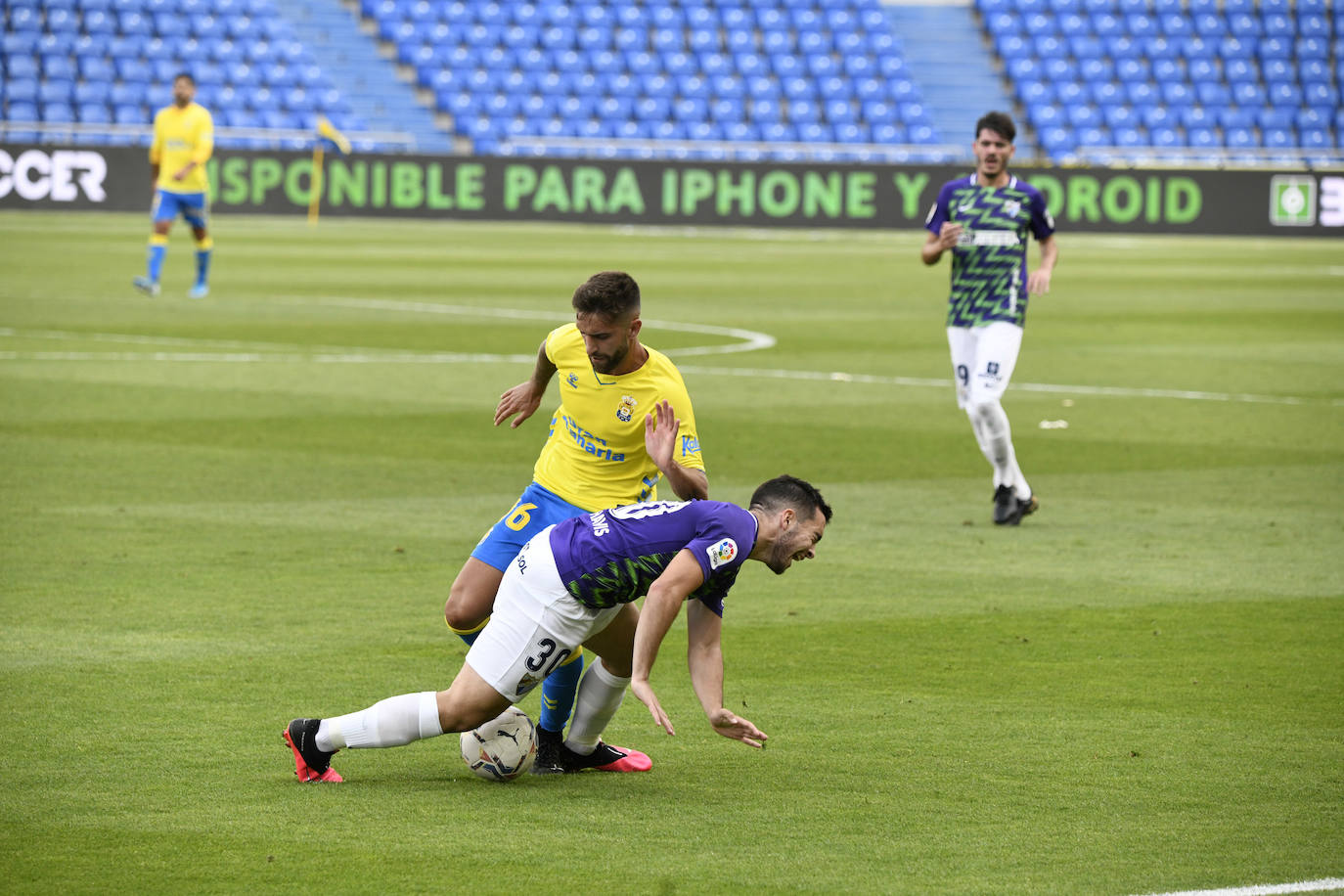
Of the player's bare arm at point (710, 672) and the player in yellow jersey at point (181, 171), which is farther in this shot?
the player in yellow jersey at point (181, 171)

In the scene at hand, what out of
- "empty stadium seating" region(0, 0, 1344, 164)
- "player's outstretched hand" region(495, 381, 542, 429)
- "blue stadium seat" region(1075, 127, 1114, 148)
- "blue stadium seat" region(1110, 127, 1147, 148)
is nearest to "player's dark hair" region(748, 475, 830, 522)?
"player's outstretched hand" region(495, 381, 542, 429)

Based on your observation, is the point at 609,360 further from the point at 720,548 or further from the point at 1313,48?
the point at 1313,48

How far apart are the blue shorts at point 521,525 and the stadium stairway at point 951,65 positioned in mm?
44892

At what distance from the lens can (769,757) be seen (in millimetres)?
6426

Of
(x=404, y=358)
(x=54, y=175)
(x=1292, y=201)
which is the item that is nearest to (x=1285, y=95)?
(x=1292, y=201)

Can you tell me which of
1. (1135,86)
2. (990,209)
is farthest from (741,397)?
(1135,86)

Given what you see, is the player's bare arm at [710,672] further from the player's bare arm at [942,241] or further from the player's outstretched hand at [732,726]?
the player's bare arm at [942,241]

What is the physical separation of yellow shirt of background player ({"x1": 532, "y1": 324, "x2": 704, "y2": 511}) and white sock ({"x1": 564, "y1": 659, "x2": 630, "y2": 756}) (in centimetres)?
55

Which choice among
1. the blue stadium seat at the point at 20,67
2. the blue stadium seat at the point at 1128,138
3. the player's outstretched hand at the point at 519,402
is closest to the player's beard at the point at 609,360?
the player's outstretched hand at the point at 519,402

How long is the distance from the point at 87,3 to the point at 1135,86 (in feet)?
83.3

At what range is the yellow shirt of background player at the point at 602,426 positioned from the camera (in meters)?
6.39

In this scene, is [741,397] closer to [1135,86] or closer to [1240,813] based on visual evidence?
[1240,813]

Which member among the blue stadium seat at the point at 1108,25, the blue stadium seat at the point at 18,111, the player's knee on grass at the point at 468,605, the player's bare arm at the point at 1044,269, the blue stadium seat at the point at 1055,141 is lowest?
the player's knee on grass at the point at 468,605

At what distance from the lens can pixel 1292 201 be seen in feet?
138
